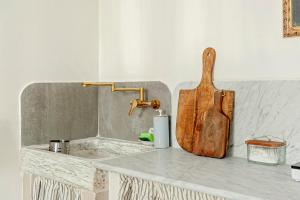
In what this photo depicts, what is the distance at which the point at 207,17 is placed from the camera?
1.84 m

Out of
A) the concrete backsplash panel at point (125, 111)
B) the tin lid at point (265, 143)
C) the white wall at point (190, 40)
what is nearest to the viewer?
the tin lid at point (265, 143)

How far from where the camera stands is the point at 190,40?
6.28ft

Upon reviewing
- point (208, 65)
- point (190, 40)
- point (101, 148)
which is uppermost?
point (190, 40)

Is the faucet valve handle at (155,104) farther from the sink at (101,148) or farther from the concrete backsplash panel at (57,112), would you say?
the concrete backsplash panel at (57,112)

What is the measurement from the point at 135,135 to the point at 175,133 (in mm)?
312

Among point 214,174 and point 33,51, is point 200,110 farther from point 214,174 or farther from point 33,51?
point 33,51

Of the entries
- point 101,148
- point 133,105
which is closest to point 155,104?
point 133,105

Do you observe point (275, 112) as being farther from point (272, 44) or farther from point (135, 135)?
point (135, 135)

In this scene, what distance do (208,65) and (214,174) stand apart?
Result: 2.02 feet

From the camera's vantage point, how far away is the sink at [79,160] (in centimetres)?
162

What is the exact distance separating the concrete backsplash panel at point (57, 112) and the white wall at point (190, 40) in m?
0.21

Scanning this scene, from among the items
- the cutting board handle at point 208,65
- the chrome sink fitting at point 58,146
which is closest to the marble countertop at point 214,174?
the cutting board handle at point 208,65

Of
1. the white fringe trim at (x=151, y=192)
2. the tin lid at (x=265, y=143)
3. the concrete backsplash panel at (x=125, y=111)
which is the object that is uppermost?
the concrete backsplash panel at (x=125, y=111)

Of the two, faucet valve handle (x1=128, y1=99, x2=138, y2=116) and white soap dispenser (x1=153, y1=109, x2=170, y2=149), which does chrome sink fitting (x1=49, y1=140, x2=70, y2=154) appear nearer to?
faucet valve handle (x1=128, y1=99, x2=138, y2=116)
